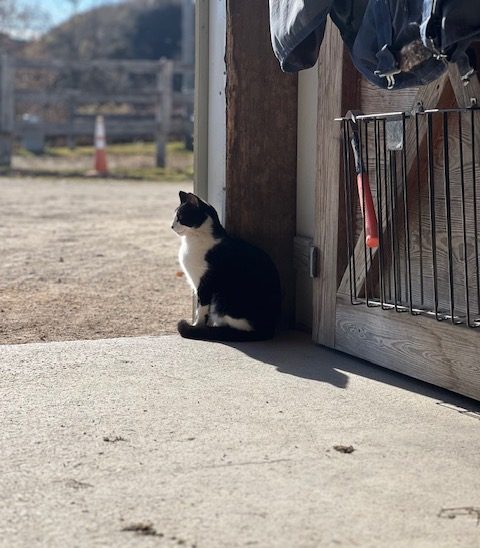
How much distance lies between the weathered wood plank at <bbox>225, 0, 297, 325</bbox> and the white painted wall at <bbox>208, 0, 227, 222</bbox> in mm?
87

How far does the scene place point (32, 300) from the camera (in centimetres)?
689

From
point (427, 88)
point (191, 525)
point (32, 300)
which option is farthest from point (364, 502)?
point (32, 300)

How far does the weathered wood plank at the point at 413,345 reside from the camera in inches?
175

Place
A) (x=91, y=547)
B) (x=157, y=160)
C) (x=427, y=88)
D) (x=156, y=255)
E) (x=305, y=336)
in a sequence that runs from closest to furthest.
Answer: (x=91, y=547) → (x=427, y=88) → (x=305, y=336) → (x=156, y=255) → (x=157, y=160)

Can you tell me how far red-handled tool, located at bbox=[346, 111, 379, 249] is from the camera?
450cm

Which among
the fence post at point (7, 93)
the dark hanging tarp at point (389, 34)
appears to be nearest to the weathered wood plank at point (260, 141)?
the dark hanging tarp at point (389, 34)

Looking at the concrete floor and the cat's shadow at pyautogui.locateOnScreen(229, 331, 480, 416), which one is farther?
the cat's shadow at pyautogui.locateOnScreen(229, 331, 480, 416)

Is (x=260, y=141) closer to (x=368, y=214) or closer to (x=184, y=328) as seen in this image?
(x=184, y=328)

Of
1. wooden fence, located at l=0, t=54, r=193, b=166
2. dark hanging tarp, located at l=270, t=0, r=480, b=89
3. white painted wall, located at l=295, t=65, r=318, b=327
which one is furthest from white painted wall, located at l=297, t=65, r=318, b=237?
wooden fence, located at l=0, t=54, r=193, b=166

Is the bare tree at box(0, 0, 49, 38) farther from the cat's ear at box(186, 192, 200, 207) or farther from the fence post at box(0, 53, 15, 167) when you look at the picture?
the cat's ear at box(186, 192, 200, 207)

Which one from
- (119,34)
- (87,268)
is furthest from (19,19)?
(87,268)

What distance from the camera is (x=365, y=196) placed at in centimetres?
466

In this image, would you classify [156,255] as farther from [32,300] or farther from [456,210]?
[456,210]

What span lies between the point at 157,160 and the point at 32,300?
1328 cm
